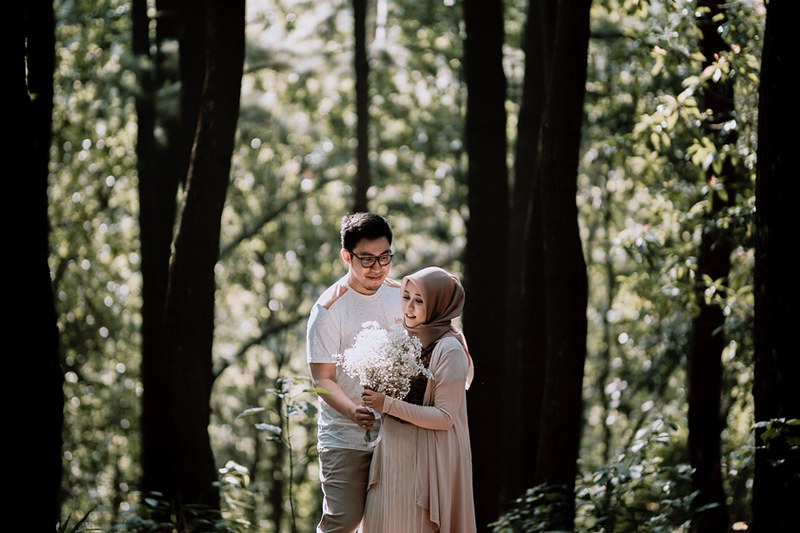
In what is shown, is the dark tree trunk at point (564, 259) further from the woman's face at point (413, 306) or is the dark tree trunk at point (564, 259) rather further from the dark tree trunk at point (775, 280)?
the woman's face at point (413, 306)

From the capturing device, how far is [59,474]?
5250 millimetres

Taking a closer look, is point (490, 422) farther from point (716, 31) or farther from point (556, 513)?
point (716, 31)

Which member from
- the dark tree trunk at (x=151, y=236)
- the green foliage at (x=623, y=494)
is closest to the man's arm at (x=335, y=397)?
the green foliage at (x=623, y=494)

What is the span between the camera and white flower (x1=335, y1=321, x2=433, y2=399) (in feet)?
19.0

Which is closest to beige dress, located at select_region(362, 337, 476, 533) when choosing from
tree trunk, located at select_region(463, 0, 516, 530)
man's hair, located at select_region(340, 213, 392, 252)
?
man's hair, located at select_region(340, 213, 392, 252)

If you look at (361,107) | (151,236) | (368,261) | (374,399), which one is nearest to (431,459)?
(374,399)

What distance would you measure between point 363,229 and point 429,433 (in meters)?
1.27

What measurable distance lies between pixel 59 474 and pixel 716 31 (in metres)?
8.09

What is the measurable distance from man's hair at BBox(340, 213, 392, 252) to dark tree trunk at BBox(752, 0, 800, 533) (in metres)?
2.17

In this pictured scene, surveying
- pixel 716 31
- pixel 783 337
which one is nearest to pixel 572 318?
pixel 783 337

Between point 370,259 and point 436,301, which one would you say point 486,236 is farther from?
point 436,301

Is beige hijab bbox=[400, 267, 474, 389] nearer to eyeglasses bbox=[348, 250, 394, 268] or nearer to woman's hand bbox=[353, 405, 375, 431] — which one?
eyeglasses bbox=[348, 250, 394, 268]

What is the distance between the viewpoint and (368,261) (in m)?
6.46

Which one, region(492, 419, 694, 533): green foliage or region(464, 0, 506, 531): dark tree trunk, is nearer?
region(492, 419, 694, 533): green foliage
